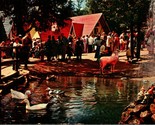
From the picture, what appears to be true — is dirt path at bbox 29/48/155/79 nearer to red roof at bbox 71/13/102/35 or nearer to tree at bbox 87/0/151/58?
tree at bbox 87/0/151/58

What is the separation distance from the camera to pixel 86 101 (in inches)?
630

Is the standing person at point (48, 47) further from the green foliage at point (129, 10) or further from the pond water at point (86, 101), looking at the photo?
the pond water at point (86, 101)

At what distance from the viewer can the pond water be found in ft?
→ 42.2

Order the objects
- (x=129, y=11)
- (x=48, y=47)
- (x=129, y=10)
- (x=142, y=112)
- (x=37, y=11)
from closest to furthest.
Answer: (x=142, y=112) < (x=48, y=47) < (x=129, y=11) < (x=129, y=10) < (x=37, y=11)

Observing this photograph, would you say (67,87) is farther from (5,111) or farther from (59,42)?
(59,42)

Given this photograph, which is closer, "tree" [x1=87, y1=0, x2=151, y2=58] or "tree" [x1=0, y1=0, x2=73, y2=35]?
"tree" [x1=0, y1=0, x2=73, y2=35]

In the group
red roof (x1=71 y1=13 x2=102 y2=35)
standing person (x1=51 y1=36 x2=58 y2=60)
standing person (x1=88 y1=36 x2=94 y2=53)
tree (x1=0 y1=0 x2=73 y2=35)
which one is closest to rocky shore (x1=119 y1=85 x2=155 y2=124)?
standing person (x1=51 y1=36 x2=58 y2=60)

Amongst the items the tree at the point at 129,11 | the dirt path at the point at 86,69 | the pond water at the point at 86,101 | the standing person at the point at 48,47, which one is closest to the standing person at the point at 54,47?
the standing person at the point at 48,47

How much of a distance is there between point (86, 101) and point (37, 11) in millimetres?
18008

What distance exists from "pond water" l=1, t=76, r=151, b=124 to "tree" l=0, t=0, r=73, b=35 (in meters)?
9.33

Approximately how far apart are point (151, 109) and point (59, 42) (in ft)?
65.8

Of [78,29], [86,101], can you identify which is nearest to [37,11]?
[86,101]

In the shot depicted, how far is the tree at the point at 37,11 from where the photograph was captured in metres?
31.5

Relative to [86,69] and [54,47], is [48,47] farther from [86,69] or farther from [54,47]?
[86,69]
